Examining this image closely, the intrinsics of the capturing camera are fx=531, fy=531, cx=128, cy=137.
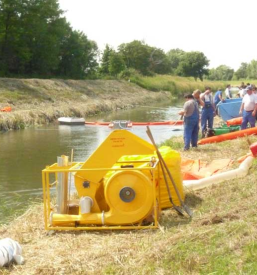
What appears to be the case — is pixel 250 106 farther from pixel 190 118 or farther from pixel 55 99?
pixel 55 99

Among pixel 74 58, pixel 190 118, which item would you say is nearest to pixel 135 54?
pixel 74 58

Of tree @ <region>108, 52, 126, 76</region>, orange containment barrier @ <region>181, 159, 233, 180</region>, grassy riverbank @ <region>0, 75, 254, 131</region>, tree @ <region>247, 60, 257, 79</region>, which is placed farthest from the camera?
tree @ <region>247, 60, 257, 79</region>

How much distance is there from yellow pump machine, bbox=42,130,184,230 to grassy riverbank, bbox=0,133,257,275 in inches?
7.6

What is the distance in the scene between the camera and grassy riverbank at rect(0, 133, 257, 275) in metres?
5.25

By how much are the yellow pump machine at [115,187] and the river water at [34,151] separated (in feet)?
7.60

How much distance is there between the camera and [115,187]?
717 cm

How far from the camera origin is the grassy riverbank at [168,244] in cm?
525

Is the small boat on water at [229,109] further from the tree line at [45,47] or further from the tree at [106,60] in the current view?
the tree at [106,60]

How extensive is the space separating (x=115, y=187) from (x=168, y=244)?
60.3 inches

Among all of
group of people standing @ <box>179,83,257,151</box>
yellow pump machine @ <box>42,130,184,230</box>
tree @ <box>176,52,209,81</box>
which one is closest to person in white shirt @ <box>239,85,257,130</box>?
group of people standing @ <box>179,83,257,151</box>

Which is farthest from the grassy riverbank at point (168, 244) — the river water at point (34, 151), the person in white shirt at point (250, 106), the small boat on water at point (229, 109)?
the small boat on water at point (229, 109)

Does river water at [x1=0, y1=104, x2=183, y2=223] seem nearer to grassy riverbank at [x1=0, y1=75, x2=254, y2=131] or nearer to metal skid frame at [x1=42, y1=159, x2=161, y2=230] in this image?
grassy riverbank at [x1=0, y1=75, x2=254, y2=131]

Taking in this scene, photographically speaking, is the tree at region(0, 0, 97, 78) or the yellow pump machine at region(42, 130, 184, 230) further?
the tree at region(0, 0, 97, 78)

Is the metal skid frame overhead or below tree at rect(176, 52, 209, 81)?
below
